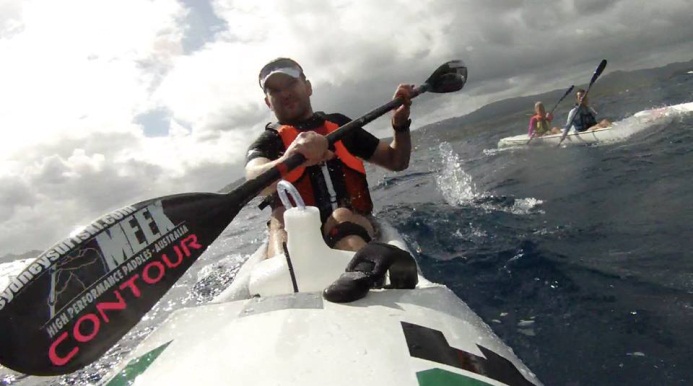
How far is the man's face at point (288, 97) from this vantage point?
3863mm

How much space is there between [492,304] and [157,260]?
307 cm

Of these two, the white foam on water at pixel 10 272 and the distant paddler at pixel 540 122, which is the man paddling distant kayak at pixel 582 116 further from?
the white foam on water at pixel 10 272

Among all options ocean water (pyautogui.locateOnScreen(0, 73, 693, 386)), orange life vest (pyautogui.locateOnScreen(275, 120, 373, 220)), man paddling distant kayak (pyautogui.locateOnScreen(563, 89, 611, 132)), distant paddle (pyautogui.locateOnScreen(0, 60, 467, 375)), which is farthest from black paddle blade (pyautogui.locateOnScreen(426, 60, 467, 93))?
man paddling distant kayak (pyautogui.locateOnScreen(563, 89, 611, 132))

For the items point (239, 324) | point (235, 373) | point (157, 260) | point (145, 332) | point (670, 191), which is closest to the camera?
point (235, 373)

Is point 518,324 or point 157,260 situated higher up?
point 157,260

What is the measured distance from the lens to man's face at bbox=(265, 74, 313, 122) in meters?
3.86

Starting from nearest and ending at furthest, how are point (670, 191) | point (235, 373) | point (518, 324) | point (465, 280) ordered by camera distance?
point (235, 373) → point (518, 324) → point (465, 280) → point (670, 191)

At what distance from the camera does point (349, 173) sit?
13.7 ft

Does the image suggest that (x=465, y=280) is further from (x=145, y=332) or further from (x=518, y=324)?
(x=145, y=332)

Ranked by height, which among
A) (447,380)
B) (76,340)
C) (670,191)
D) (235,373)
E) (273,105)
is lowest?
(670,191)

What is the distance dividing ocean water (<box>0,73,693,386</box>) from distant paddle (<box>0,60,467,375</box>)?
241 cm

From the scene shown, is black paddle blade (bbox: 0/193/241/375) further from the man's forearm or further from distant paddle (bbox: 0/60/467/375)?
the man's forearm

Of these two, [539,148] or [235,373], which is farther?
[539,148]

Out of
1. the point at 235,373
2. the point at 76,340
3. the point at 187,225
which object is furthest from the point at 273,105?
the point at 235,373
